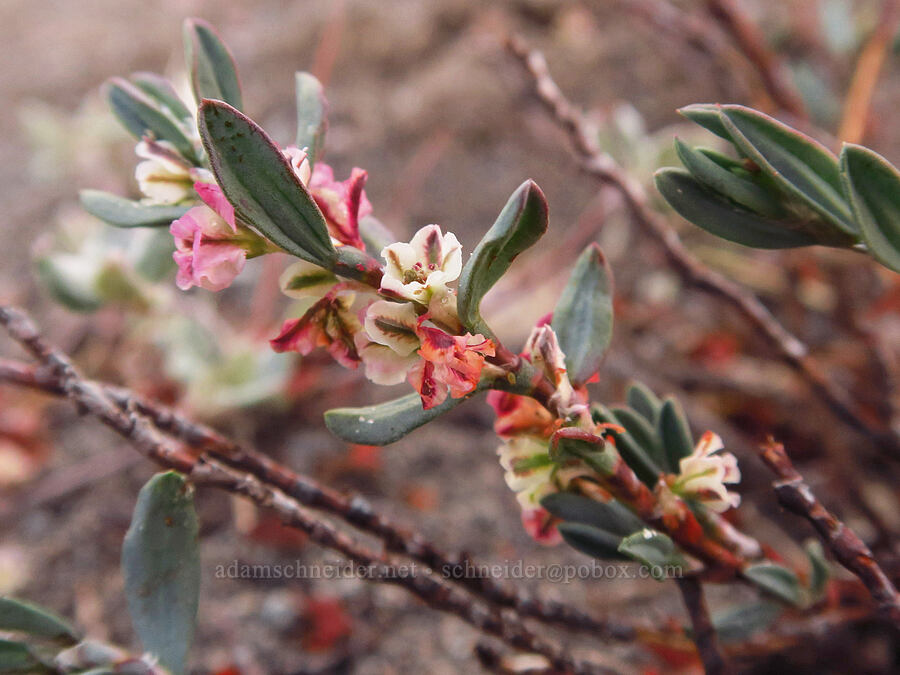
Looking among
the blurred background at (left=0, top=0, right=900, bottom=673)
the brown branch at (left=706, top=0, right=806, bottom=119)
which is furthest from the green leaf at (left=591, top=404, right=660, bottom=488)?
the brown branch at (left=706, top=0, right=806, bottom=119)

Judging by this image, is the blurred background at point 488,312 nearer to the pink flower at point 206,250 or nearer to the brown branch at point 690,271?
the brown branch at point 690,271

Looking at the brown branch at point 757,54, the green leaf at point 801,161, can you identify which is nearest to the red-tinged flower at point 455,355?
the green leaf at point 801,161

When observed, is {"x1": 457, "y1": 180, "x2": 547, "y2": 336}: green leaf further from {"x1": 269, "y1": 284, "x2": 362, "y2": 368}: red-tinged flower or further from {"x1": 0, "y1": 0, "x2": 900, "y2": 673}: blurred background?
{"x1": 0, "y1": 0, "x2": 900, "y2": 673}: blurred background

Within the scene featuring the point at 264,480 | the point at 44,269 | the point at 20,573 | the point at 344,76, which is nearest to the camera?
the point at 264,480

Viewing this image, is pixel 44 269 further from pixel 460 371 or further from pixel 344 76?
pixel 344 76

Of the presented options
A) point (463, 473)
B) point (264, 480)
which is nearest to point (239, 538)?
point (463, 473)

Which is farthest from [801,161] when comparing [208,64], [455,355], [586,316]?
[208,64]
